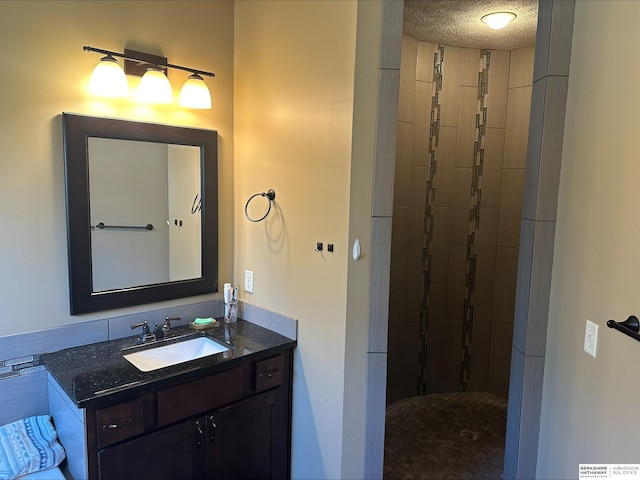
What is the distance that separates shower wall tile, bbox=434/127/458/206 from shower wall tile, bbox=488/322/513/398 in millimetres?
1023

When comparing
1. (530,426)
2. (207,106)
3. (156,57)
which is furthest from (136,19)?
(530,426)

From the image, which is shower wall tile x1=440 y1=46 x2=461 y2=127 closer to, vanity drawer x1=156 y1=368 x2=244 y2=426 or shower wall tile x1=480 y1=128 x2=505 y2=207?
shower wall tile x1=480 y1=128 x2=505 y2=207

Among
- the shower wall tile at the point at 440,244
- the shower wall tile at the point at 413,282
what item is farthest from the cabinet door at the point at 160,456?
the shower wall tile at the point at 440,244

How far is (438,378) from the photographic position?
11.0 feet

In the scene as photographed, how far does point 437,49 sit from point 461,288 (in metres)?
1.69

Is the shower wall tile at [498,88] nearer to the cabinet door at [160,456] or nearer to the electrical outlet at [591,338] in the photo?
the electrical outlet at [591,338]

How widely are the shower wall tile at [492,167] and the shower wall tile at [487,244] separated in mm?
71

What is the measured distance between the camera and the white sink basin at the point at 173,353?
6.50 feet

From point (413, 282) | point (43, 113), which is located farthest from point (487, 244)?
point (43, 113)

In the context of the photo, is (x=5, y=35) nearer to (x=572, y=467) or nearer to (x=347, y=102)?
(x=347, y=102)

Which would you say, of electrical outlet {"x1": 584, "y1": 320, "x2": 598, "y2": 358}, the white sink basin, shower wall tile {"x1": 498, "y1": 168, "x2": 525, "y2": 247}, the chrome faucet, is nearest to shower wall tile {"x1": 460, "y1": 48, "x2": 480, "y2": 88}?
shower wall tile {"x1": 498, "y1": 168, "x2": 525, "y2": 247}

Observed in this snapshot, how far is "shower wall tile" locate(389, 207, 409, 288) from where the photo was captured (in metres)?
2.95

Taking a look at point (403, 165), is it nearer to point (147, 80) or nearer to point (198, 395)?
point (147, 80)

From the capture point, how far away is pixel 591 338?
1518mm
